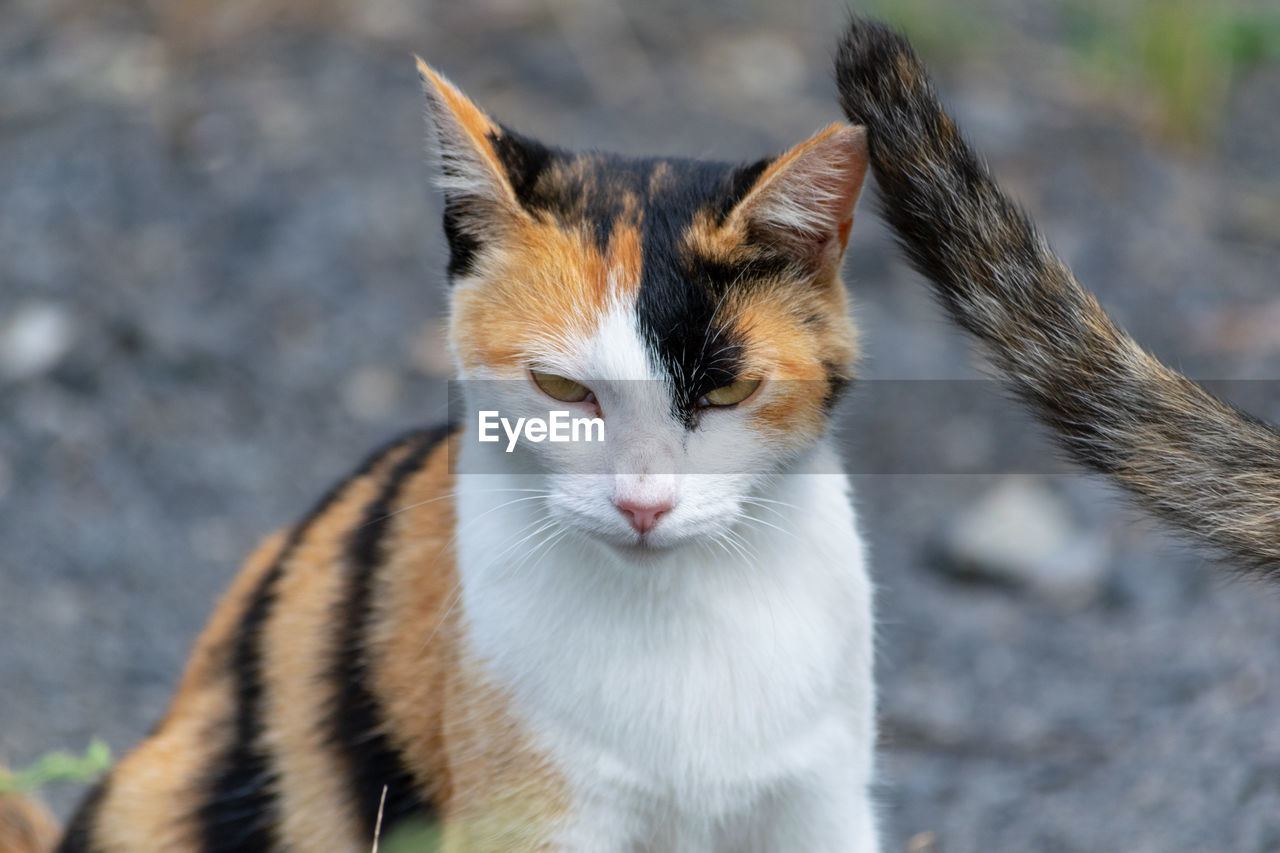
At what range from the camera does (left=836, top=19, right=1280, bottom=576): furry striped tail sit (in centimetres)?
200

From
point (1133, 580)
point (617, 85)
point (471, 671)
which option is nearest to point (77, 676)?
point (471, 671)

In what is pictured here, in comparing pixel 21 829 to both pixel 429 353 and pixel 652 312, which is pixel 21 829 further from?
pixel 429 353

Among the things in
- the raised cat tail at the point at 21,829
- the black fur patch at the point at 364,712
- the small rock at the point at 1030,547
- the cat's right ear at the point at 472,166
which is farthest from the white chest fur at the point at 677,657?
the small rock at the point at 1030,547

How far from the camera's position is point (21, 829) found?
101 inches

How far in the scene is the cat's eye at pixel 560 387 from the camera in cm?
199

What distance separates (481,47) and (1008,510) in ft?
10.4

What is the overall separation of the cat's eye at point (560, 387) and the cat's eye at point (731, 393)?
7.1 inches

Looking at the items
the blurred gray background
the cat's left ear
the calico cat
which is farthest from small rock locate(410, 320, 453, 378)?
the cat's left ear

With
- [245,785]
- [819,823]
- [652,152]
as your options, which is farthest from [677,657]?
[652,152]

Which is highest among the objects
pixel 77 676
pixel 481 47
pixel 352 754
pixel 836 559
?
pixel 481 47

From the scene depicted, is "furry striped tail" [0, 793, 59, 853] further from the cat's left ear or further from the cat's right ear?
the cat's left ear

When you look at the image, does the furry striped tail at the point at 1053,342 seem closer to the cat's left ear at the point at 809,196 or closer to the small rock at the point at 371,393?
the cat's left ear at the point at 809,196

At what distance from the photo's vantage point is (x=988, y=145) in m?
5.52

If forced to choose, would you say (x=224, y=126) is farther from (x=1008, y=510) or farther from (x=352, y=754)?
(x=352, y=754)
